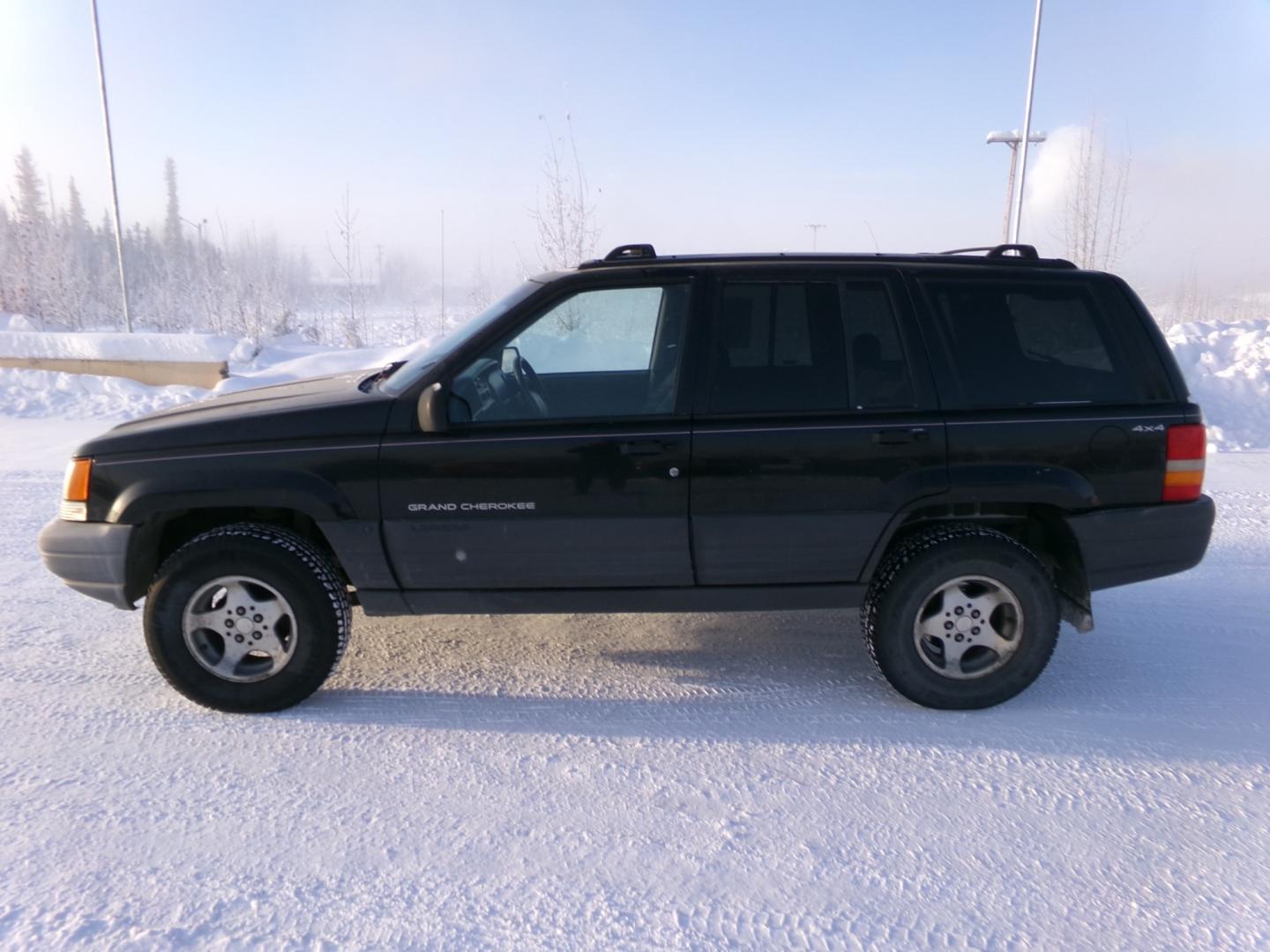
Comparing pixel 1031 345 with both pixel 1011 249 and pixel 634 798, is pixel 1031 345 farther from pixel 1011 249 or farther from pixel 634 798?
pixel 634 798

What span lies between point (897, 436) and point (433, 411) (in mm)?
1837

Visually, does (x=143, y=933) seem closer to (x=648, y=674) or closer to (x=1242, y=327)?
A: (x=648, y=674)

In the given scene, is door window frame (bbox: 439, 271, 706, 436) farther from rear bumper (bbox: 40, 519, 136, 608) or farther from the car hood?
rear bumper (bbox: 40, 519, 136, 608)

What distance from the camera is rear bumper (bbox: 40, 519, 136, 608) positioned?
3.47m

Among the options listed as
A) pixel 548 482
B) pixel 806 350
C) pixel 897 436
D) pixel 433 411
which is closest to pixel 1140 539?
pixel 897 436

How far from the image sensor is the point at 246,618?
3.53 meters

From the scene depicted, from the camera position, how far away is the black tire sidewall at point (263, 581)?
3459mm

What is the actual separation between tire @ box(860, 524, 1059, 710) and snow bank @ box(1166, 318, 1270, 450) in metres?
7.93

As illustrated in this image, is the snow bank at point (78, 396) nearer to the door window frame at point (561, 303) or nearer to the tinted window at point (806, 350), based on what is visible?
the door window frame at point (561, 303)

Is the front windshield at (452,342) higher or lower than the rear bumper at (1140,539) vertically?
higher

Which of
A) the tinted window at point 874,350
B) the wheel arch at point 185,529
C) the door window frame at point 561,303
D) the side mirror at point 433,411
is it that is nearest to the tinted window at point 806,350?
the tinted window at point 874,350

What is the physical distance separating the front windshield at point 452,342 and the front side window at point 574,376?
0.43ft

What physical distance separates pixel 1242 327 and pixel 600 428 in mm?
15157

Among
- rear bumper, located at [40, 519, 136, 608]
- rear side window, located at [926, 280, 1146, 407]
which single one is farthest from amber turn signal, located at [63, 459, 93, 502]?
rear side window, located at [926, 280, 1146, 407]
